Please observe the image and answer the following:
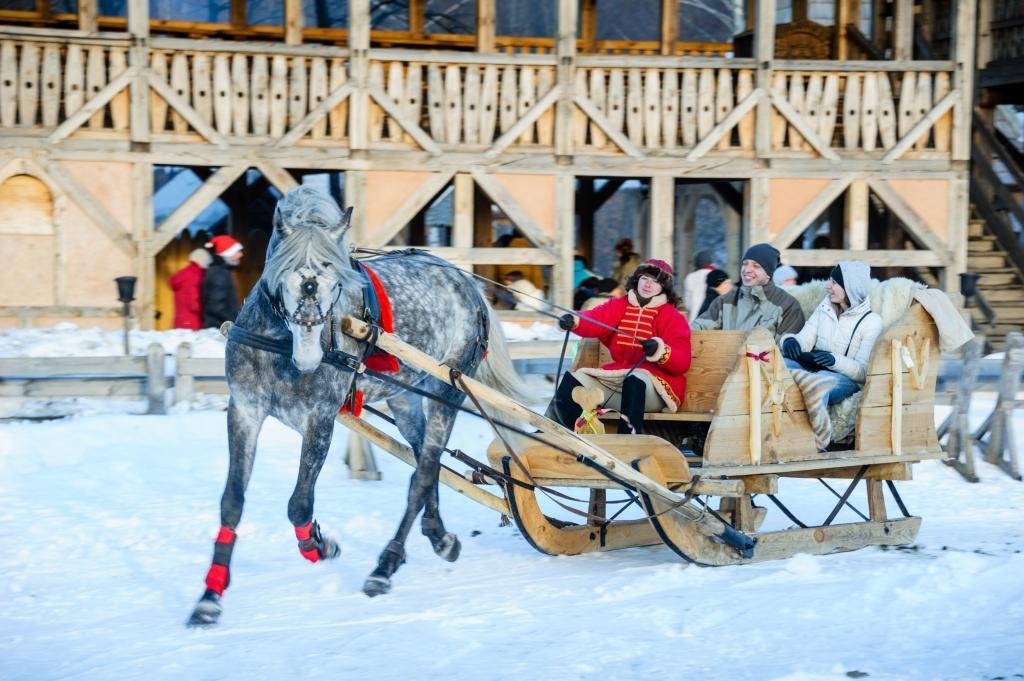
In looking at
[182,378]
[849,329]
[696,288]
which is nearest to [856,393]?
[849,329]

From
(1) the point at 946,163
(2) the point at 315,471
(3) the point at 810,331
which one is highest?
(1) the point at 946,163

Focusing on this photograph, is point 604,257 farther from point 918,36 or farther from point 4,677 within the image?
point 4,677

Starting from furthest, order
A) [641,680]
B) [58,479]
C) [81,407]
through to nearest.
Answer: [81,407] → [58,479] → [641,680]

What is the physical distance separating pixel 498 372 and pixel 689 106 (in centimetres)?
894

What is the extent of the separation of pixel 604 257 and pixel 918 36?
17457mm

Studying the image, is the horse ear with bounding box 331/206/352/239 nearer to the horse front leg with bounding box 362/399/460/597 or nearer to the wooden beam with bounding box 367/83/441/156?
the horse front leg with bounding box 362/399/460/597

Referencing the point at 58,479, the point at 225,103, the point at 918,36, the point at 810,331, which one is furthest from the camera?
the point at 918,36

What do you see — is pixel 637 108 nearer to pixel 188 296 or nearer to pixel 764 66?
pixel 764 66

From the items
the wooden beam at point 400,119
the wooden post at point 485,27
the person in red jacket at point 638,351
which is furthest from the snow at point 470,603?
the wooden post at point 485,27

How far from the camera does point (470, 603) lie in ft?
20.4

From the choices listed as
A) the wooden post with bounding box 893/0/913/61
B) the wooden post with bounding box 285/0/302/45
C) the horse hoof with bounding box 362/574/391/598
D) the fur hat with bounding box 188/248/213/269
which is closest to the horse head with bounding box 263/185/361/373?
the horse hoof with bounding box 362/574/391/598

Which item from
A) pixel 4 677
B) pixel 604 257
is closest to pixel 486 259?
pixel 4 677

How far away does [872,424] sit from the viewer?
7.35 metres

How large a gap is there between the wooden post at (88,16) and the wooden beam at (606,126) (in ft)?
19.0
